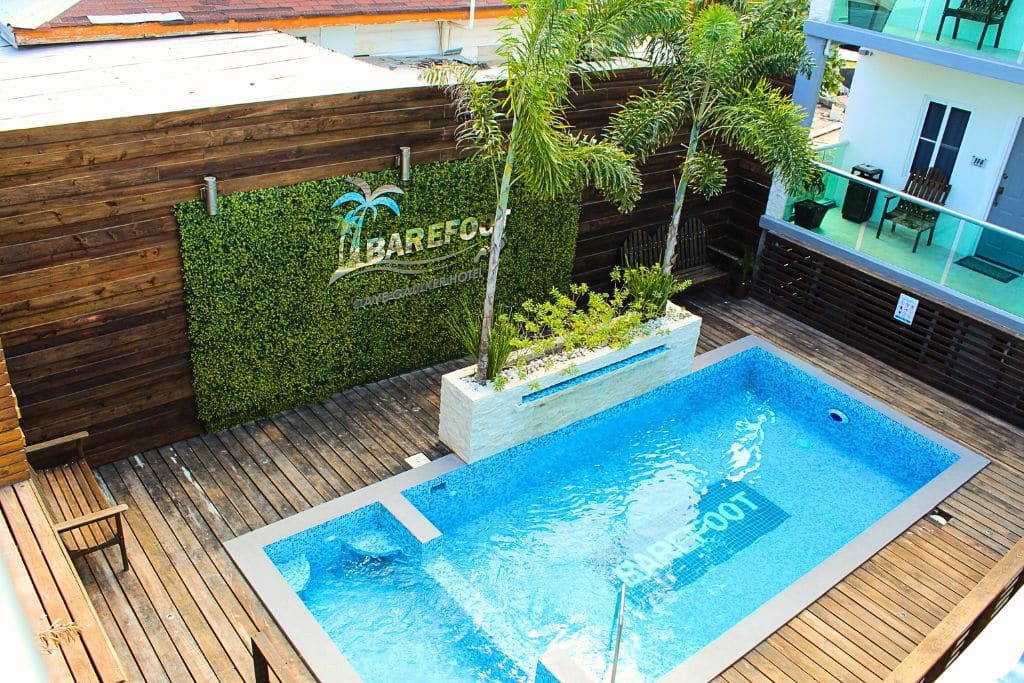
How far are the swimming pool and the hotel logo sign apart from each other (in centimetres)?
214

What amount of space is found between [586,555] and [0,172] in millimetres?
5658

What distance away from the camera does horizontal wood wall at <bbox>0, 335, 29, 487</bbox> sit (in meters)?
6.31

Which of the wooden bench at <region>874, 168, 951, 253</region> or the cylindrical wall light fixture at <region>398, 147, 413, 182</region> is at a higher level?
the cylindrical wall light fixture at <region>398, 147, 413, 182</region>

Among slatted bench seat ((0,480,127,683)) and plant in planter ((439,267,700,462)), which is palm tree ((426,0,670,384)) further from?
slatted bench seat ((0,480,127,683))

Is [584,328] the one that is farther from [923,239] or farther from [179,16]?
[179,16]

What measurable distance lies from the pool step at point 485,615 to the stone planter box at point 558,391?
50.0 inches

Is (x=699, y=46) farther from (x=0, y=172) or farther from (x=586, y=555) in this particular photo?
(x=0, y=172)

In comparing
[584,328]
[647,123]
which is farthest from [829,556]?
[647,123]

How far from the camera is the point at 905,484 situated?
375 inches

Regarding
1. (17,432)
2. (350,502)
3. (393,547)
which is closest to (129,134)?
(17,432)

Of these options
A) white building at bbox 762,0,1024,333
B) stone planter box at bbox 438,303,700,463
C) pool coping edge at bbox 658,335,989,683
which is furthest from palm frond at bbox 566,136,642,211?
white building at bbox 762,0,1024,333

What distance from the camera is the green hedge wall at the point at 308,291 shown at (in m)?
8.16

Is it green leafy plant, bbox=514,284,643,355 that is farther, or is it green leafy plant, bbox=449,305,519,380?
green leafy plant, bbox=514,284,643,355

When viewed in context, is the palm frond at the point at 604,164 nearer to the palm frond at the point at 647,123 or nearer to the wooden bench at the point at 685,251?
the palm frond at the point at 647,123
